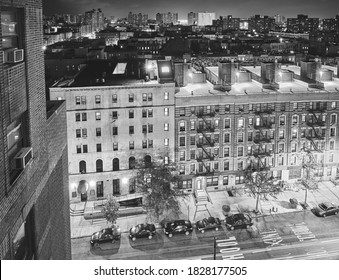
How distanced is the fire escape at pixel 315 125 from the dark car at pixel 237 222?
58.2ft

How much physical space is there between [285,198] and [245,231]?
1158 centimetres

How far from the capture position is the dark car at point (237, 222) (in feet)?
162

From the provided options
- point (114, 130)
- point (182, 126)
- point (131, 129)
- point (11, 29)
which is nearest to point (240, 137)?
point (182, 126)

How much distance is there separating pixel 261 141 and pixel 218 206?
36.7ft

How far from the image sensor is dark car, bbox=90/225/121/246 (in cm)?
4603

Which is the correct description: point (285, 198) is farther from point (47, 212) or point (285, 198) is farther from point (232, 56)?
point (232, 56)

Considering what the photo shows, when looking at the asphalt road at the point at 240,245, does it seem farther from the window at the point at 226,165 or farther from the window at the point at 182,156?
the window at the point at 182,156

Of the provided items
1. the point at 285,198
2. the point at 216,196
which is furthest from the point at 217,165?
the point at 285,198

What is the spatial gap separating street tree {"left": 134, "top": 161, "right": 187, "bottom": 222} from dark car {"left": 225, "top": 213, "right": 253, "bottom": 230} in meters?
6.47

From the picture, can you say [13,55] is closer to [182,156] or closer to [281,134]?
[182,156]

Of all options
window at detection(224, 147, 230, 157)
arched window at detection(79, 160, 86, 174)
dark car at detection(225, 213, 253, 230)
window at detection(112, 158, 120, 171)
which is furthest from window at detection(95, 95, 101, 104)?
dark car at detection(225, 213, 253, 230)

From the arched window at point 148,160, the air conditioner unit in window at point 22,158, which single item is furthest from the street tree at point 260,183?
the air conditioner unit in window at point 22,158

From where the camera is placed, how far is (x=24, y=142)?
15383 mm
